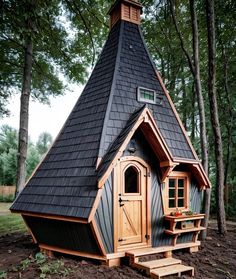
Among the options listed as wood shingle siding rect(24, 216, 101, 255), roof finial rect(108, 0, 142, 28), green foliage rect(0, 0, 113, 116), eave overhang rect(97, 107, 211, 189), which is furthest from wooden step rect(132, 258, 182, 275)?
green foliage rect(0, 0, 113, 116)

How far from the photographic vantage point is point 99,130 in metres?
5.58

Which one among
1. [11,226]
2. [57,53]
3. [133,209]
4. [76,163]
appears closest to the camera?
[133,209]

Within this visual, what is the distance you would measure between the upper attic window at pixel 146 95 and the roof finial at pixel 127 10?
2.89 metres

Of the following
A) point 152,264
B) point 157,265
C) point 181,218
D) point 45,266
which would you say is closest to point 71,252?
point 45,266

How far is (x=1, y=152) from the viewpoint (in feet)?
96.3

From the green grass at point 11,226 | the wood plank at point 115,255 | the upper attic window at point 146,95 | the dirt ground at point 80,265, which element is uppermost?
the upper attic window at point 146,95

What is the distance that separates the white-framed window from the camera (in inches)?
235

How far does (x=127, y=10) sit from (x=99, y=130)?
186 inches

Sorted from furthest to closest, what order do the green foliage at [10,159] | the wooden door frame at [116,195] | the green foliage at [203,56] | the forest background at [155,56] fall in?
the green foliage at [10,159]
the green foliage at [203,56]
the forest background at [155,56]
the wooden door frame at [116,195]

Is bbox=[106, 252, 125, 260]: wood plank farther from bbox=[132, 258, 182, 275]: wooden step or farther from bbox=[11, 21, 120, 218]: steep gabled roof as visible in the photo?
bbox=[11, 21, 120, 218]: steep gabled roof

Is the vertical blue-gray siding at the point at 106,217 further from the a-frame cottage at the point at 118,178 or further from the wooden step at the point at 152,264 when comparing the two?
the wooden step at the point at 152,264

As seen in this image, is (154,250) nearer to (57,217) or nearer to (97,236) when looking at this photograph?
(97,236)

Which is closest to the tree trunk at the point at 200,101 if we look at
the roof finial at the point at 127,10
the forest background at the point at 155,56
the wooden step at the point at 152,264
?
the forest background at the point at 155,56

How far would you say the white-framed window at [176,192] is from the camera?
597 centimetres
